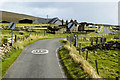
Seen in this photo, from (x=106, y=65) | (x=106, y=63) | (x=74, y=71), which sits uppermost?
(x=74, y=71)

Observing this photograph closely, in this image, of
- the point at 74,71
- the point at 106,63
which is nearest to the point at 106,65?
the point at 106,63

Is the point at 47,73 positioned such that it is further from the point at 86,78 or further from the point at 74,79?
the point at 86,78

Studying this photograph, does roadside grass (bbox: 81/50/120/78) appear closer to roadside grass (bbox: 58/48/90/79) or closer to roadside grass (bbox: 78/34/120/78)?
roadside grass (bbox: 78/34/120/78)

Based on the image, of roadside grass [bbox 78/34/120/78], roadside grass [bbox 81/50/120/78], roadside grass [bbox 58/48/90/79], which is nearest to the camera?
A: roadside grass [bbox 58/48/90/79]

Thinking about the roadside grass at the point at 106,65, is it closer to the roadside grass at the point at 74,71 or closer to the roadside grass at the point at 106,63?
the roadside grass at the point at 106,63

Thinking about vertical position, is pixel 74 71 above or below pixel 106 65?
above

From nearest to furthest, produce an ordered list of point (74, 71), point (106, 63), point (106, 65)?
point (74, 71) → point (106, 65) → point (106, 63)

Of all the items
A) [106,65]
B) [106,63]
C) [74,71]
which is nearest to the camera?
[74,71]

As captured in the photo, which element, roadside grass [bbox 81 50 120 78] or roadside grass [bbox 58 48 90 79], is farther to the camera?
roadside grass [bbox 81 50 120 78]

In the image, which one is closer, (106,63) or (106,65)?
(106,65)

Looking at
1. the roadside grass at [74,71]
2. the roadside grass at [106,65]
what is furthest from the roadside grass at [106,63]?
the roadside grass at [74,71]

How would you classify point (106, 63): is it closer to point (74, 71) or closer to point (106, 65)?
point (106, 65)

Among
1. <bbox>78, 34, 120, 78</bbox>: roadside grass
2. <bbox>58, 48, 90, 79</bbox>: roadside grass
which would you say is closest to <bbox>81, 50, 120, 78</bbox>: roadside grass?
<bbox>78, 34, 120, 78</bbox>: roadside grass

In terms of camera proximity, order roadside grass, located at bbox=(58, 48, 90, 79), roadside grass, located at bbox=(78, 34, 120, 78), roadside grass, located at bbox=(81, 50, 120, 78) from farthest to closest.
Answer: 1. roadside grass, located at bbox=(78, 34, 120, 78)
2. roadside grass, located at bbox=(81, 50, 120, 78)
3. roadside grass, located at bbox=(58, 48, 90, 79)
